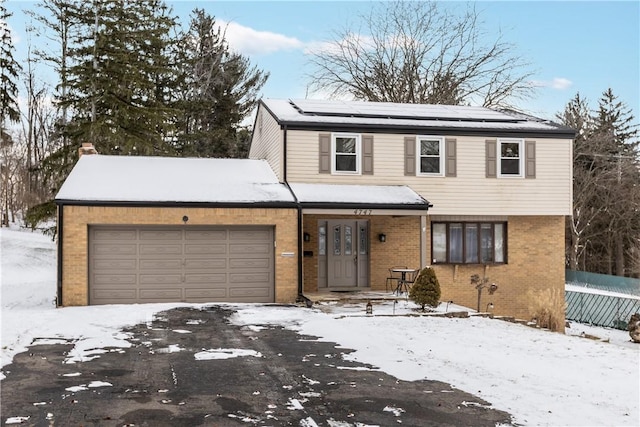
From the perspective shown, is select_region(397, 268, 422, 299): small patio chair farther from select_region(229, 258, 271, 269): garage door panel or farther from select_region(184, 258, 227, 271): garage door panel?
select_region(184, 258, 227, 271): garage door panel

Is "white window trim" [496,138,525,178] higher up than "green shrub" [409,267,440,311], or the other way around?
"white window trim" [496,138,525,178]

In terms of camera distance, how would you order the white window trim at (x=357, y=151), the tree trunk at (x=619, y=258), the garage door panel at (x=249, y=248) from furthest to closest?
the tree trunk at (x=619, y=258), the white window trim at (x=357, y=151), the garage door panel at (x=249, y=248)

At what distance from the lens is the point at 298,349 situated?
10414 mm

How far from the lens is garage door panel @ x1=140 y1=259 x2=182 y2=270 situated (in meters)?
16.6

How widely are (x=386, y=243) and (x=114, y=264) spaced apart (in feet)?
27.0

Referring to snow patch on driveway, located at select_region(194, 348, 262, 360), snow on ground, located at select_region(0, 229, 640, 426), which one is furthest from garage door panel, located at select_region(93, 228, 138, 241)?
snow patch on driveway, located at select_region(194, 348, 262, 360)

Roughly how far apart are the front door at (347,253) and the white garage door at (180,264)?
2667 millimetres

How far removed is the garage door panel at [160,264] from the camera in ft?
54.6

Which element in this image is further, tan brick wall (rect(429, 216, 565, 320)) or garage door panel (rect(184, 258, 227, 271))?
tan brick wall (rect(429, 216, 565, 320))

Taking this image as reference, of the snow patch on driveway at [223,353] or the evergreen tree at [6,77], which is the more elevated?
the evergreen tree at [6,77]

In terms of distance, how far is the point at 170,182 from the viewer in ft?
58.6

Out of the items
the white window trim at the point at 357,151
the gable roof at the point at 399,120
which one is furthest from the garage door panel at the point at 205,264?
the gable roof at the point at 399,120

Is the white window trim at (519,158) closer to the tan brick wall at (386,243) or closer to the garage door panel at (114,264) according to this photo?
the tan brick wall at (386,243)

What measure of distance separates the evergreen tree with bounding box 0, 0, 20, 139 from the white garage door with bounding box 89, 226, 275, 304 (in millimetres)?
24978
